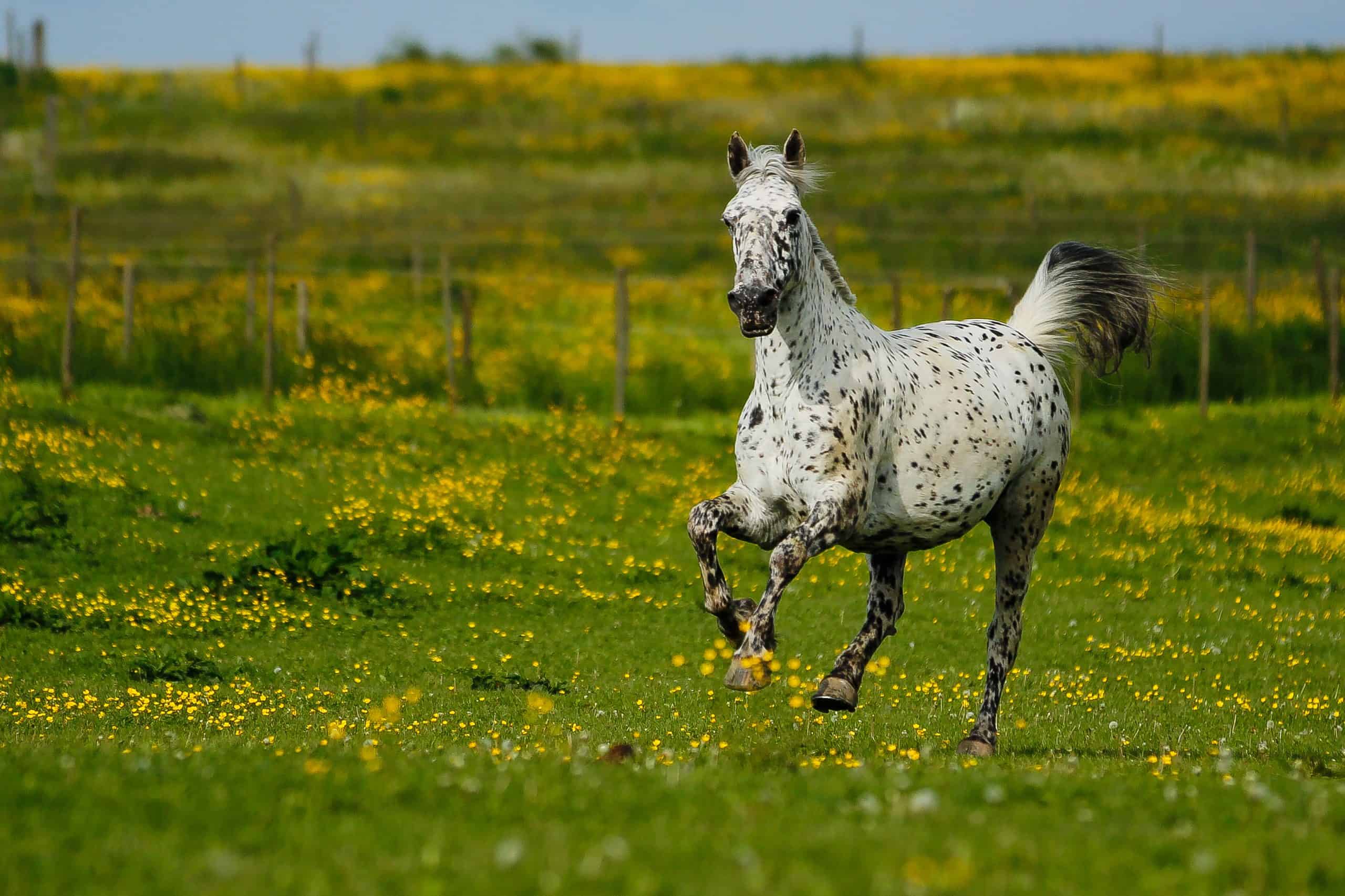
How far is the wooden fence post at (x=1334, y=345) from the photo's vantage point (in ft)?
91.6

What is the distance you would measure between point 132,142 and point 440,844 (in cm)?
5838

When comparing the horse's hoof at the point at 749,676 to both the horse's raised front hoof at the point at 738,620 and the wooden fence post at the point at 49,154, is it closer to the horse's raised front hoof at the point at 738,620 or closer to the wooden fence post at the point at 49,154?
the horse's raised front hoof at the point at 738,620

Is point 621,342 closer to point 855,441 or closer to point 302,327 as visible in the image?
point 302,327

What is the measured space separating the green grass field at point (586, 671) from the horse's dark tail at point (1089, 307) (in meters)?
2.82

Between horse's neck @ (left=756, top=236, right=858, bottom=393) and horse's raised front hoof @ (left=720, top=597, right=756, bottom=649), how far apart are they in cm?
128

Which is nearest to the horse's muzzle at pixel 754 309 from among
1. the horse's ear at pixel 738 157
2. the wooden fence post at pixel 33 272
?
the horse's ear at pixel 738 157

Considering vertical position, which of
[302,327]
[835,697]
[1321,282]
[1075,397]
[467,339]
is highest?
[1321,282]

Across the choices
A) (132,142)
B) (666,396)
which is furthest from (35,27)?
(666,396)

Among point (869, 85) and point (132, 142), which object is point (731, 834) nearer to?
point (132, 142)

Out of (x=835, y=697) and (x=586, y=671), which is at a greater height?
(x=835, y=697)

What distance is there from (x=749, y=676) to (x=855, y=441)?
1.74m

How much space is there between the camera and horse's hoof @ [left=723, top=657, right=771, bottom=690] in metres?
7.87

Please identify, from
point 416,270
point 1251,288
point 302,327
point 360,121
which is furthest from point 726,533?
point 360,121

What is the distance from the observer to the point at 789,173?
9312 mm
